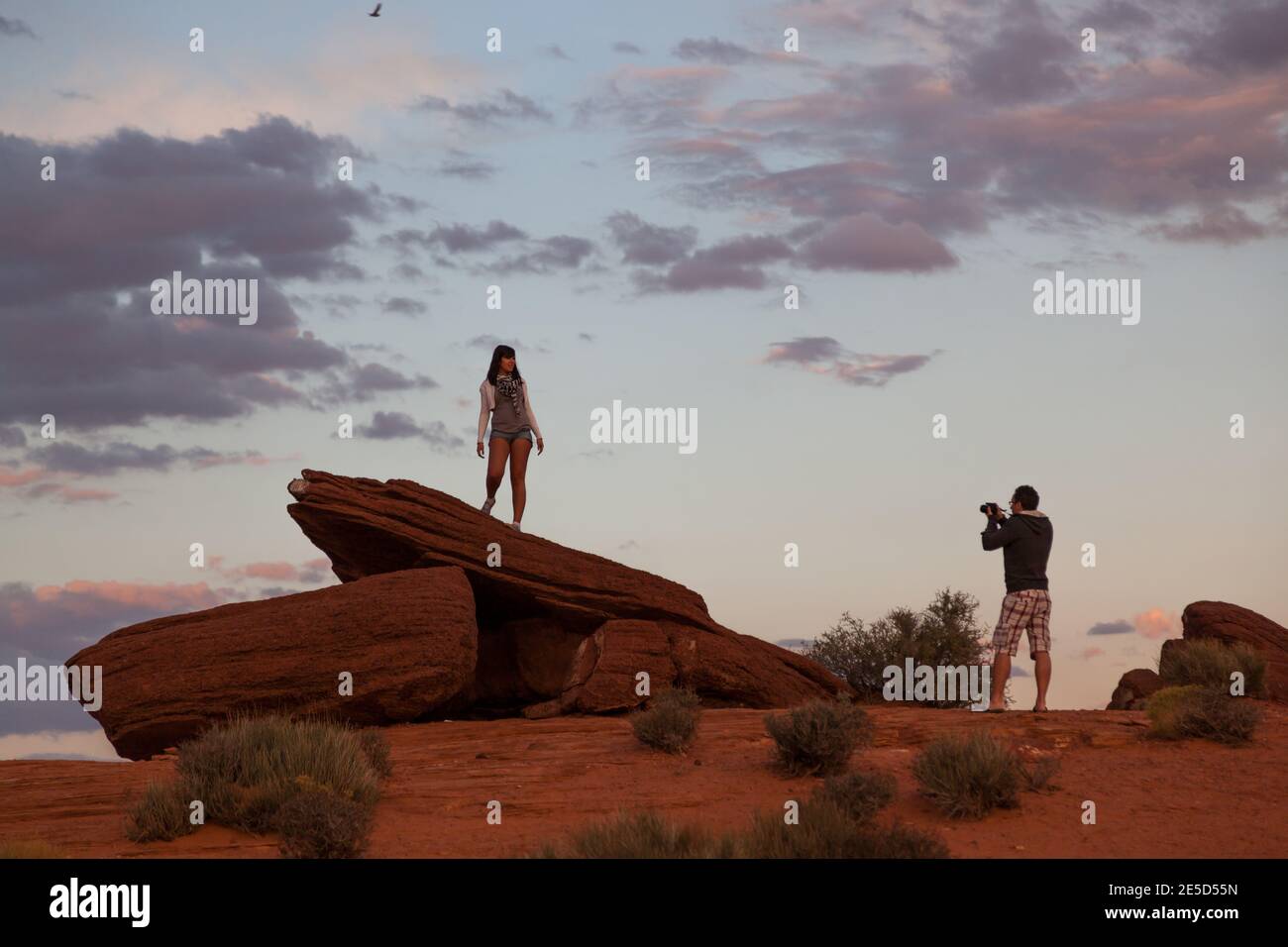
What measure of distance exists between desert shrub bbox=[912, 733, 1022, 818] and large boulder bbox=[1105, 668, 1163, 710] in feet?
40.8

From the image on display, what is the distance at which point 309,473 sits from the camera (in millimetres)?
22641

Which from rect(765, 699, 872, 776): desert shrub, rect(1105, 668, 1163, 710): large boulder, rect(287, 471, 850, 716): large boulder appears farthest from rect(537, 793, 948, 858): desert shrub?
rect(1105, 668, 1163, 710): large boulder

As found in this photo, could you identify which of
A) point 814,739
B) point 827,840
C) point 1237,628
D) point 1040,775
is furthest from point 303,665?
point 1237,628

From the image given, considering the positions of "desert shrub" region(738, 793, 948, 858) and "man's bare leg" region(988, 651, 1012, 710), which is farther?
"man's bare leg" region(988, 651, 1012, 710)

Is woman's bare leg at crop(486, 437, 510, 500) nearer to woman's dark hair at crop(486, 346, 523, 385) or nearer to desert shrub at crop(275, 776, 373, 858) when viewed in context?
woman's dark hair at crop(486, 346, 523, 385)

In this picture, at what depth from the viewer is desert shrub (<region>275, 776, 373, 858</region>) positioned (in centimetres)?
1478

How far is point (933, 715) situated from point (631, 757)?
5.29m

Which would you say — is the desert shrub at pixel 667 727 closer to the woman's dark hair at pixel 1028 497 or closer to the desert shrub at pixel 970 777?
the desert shrub at pixel 970 777

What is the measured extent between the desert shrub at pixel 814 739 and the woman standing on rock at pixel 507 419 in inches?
310

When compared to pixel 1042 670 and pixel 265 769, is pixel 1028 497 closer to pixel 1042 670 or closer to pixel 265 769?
pixel 1042 670

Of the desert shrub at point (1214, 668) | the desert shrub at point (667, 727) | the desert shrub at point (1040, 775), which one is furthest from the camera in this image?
A: the desert shrub at point (1214, 668)

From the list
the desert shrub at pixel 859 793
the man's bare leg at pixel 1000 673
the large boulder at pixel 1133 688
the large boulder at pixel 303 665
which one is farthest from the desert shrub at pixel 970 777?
the large boulder at pixel 1133 688

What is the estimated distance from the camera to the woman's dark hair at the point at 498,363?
2328 centimetres
